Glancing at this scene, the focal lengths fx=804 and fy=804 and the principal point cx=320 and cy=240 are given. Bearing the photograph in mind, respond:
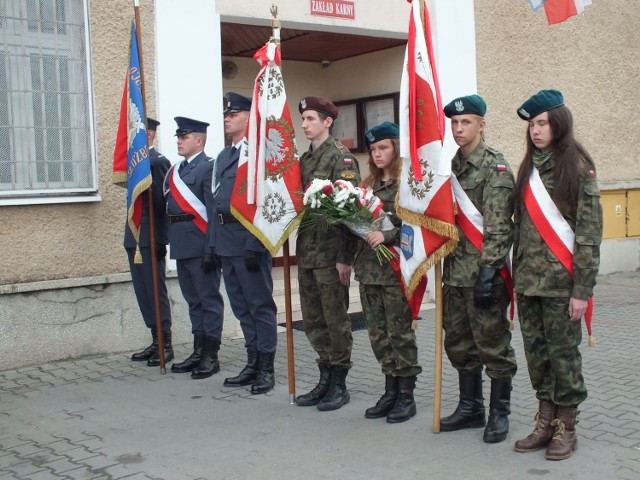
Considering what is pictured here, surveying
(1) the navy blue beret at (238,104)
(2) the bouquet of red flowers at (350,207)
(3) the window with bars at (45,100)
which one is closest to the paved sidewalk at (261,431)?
(2) the bouquet of red flowers at (350,207)

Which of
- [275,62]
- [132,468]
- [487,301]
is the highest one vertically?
[275,62]

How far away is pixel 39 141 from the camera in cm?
689

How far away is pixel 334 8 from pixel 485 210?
15.6 ft

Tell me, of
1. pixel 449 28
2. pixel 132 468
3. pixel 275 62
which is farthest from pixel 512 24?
pixel 132 468

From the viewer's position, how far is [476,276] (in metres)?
4.42

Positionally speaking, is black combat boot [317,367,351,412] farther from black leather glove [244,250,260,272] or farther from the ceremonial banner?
the ceremonial banner

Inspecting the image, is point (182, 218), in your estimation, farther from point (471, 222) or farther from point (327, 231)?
point (471, 222)

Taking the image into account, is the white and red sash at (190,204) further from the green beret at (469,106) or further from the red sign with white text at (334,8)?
the red sign with white text at (334,8)

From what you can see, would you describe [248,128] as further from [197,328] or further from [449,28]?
[449,28]

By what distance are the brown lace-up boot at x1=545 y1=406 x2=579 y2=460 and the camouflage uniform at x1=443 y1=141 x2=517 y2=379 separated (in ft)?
1.31

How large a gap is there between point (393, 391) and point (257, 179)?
1.65m

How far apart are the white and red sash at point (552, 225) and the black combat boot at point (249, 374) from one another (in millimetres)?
2614

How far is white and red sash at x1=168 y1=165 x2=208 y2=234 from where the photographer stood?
627cm

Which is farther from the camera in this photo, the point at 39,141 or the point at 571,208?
the point at 39,141
